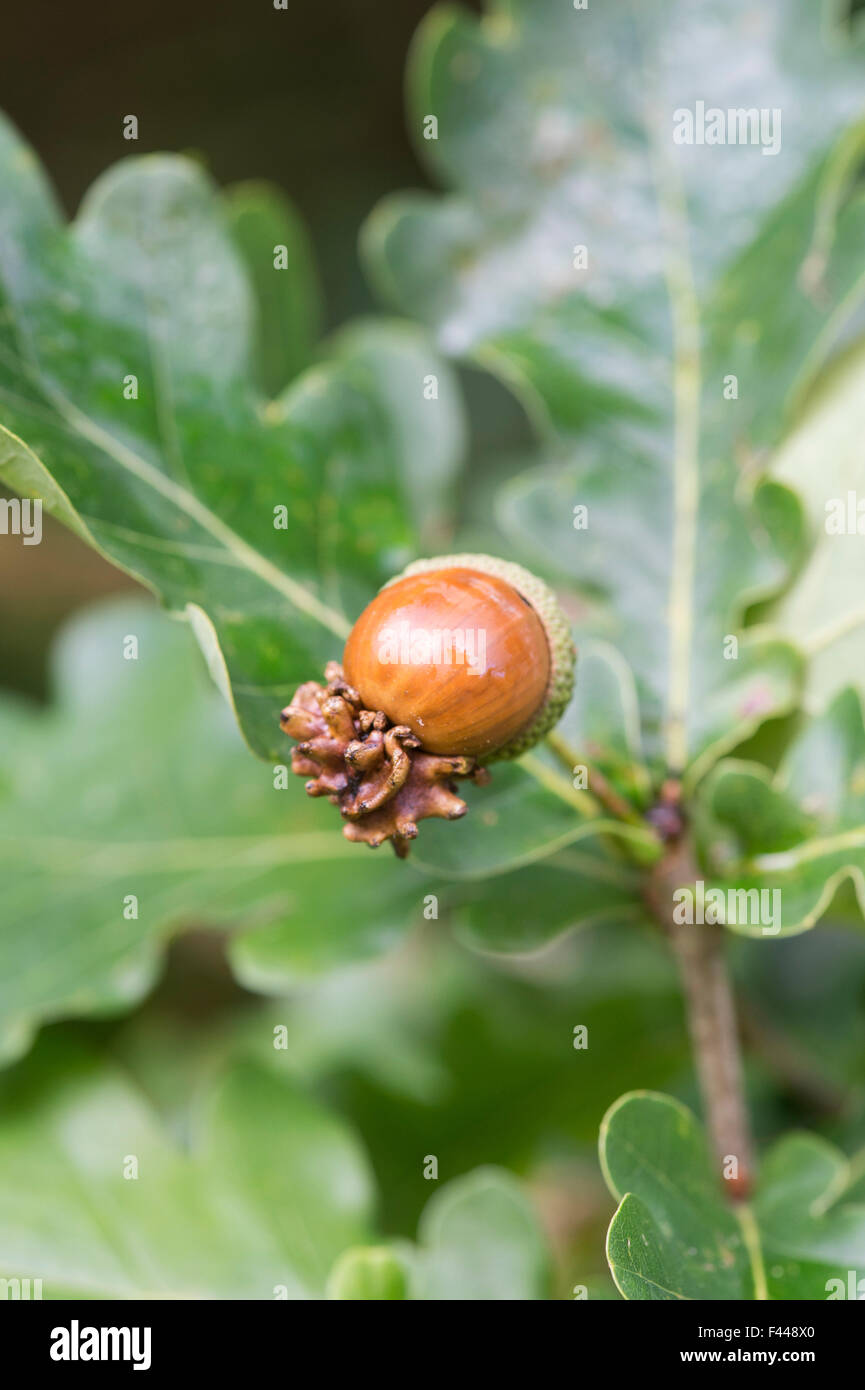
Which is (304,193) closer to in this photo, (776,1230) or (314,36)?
(314,36)

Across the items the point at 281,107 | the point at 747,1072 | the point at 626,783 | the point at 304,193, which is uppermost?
the point at 281,107

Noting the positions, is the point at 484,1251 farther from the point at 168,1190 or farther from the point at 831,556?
the point at 831,556

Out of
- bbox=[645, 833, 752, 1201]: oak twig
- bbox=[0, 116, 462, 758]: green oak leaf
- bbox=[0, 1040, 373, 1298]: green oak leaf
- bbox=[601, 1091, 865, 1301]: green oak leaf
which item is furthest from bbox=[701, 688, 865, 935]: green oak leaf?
bbox=[0, 1040, 373, 1298]: green oak leaf

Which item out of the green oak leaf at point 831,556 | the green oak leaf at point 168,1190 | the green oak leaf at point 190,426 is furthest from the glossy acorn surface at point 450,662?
the green oak leaf at point 168,1190

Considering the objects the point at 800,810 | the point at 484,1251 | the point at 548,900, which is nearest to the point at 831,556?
the point at 800,810
